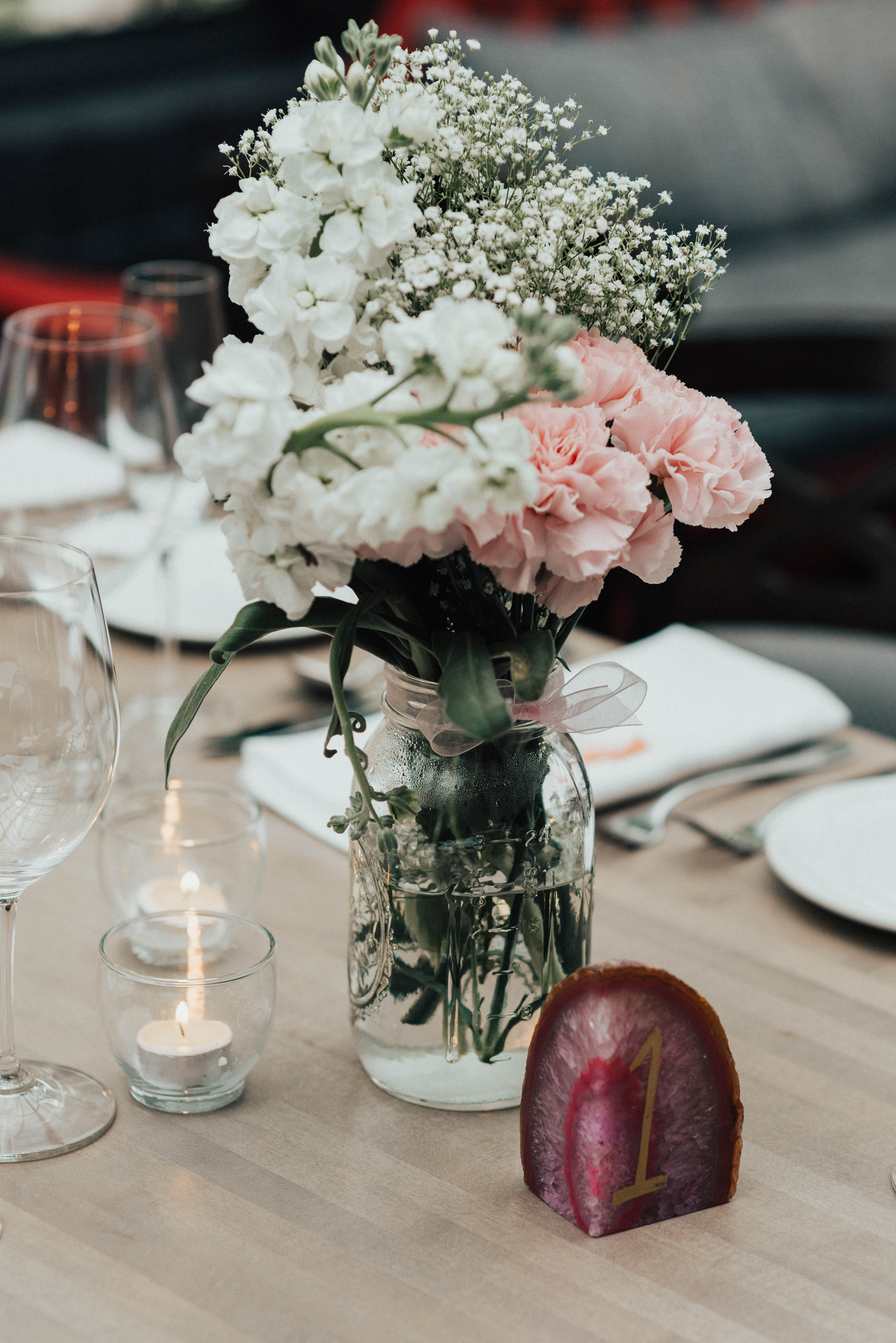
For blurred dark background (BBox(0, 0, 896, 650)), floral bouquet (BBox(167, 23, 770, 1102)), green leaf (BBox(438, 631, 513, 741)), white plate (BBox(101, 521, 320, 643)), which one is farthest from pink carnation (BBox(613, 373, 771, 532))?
blurred dark background (BBox(0, 0, 896, 650))

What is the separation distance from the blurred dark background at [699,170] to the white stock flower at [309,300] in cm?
158

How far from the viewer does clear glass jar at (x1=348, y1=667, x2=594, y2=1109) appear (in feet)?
2.27

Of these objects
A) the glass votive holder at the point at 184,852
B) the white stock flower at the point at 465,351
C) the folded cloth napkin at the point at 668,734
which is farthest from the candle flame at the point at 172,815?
the white stock flower at the point at 465,351

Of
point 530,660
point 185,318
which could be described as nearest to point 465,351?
point 530,660

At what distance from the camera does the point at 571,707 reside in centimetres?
69

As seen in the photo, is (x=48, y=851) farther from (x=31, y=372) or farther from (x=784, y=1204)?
(x=31, y=372)

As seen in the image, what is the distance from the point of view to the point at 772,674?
1198mm

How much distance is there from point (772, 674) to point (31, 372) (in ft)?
1.99

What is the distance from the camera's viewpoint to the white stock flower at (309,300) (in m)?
0.61

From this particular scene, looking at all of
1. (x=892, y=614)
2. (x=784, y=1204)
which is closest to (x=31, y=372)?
(x=784, y=1204)

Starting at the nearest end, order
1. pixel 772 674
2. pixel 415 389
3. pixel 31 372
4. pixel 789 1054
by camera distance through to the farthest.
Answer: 1. pixel 415 389
2. pixel 789 1054
3. pixel 31 372
4. pixel 772 674

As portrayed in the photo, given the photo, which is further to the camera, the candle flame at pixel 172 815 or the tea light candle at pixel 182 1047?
the candle flame at pixel 172 815

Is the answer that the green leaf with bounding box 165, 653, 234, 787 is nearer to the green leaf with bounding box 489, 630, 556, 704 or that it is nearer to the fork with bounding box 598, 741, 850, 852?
the green leaf with bounding box 489, 630, 556, 704

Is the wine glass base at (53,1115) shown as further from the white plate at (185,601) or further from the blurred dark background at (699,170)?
the blurred dark background at (699,170)
